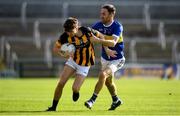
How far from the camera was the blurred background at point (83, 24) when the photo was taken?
42.8 metres

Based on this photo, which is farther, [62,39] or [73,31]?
[62,39]

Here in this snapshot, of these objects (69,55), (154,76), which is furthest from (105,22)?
(154,76)

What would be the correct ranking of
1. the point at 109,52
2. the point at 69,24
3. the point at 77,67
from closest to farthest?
the point at 69,24 < the point at 77,67 < the point at 109,52

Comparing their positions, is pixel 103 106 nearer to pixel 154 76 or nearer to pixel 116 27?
pixel 116 27

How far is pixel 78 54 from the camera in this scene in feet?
47.9

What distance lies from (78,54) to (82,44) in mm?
229

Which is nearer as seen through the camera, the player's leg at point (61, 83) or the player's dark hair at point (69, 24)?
the player's dark hair at point (69, 24)

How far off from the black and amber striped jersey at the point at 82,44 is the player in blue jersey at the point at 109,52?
38 cm

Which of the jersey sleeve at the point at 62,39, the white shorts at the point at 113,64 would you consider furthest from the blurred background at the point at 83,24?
the jersey sleeve at the point at 62,39

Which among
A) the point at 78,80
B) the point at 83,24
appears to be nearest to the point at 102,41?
the point at 78,80

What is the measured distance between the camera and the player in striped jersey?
1438 centimetres

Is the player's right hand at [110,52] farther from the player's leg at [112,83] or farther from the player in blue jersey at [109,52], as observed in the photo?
the player's leg at [112,83]

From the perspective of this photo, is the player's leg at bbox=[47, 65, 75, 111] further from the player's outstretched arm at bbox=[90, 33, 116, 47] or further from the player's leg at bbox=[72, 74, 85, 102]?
the player's outstretched arm at bbox=[90, 33, 116, 47]

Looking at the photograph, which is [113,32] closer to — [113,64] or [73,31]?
[113,64]
